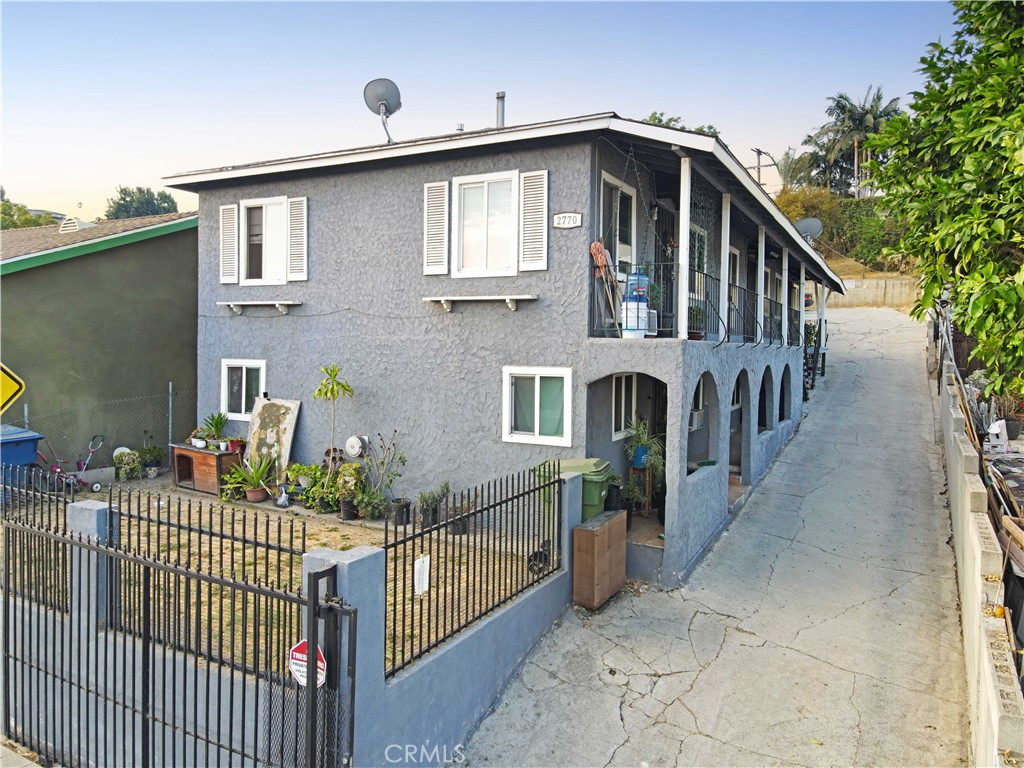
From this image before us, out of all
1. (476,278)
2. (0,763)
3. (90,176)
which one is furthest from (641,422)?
(90,176)

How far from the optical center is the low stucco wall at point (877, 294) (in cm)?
Answer: 3483

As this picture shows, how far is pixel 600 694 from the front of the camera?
21.0 feet

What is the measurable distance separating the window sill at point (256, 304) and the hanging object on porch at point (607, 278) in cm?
545

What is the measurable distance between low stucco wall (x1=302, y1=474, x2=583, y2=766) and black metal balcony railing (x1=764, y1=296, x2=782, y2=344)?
10.1 metres

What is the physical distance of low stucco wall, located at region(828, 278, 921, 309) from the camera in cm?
3483

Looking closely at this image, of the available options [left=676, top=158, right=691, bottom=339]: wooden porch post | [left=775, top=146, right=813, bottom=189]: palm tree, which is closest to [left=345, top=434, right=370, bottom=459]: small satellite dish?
[left=676, top=158, right=691, bottom=339]: wooden porch post

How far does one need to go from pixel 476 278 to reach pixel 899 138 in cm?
560

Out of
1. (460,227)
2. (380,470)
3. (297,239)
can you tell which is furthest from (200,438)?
(460,227)

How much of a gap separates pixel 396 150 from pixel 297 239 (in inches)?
108

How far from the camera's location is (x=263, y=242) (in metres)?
12.1

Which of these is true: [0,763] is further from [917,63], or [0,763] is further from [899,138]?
[917,63]

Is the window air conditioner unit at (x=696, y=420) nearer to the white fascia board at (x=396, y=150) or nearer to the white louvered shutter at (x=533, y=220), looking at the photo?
the white louvered shutter at (x=533, y=220)

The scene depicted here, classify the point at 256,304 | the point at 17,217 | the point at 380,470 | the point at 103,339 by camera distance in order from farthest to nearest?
1. the point at 17,217
2. the point at 103,339
3. the point at 256,304
4. the point at 380,470

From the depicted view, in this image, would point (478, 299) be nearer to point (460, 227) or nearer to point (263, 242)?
point (460, 227)
